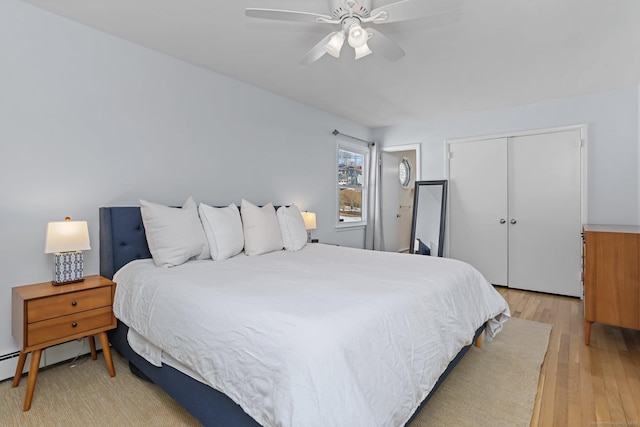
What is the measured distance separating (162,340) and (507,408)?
1.93 metres

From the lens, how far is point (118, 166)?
2557 mm

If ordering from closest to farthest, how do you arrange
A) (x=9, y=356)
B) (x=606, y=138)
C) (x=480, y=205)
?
(x=9, y=356), (x=606, y=138), (x=480, y=205)

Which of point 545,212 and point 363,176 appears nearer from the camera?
point 545,212

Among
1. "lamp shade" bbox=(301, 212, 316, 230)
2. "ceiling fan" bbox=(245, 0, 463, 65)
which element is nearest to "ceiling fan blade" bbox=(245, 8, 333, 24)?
"ceiling fan" bbox=(245, 0, 463, 65)

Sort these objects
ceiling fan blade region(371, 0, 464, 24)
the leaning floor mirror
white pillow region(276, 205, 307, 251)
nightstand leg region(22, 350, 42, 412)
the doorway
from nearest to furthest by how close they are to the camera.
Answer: ceiling fan blade region(371, 0, 464, 24) < nightstand leg region(22, 350, 42, 412) < white pillow region(276, 205, 307, 251) < the leaning floor mirror < the doorway

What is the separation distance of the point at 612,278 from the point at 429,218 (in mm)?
2600

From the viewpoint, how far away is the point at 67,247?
2.02 meters

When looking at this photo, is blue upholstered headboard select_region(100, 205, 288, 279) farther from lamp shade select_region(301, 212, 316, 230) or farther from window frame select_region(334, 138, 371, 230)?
window frame select_region(334, 138, 371, 230)

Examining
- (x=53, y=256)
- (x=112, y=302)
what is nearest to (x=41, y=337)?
(x=112, y=302)

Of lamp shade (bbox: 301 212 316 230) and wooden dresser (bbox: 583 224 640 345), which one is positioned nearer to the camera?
wooden dresser (bbox: 583 224 640 345)

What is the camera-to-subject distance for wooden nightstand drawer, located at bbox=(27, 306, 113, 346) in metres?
1.80

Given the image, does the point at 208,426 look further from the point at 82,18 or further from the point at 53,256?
the point at 82,18

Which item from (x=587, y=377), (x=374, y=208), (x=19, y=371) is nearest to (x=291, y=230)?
(x=19, y=371)

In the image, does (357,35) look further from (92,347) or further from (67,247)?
(92,347)
